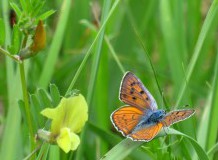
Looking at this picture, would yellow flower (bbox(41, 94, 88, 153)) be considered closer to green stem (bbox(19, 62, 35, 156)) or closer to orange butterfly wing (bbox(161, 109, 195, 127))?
green stem (bbox(19, 62, 35, 156))

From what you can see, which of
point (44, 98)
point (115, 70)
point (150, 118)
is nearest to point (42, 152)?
point (44, 98)

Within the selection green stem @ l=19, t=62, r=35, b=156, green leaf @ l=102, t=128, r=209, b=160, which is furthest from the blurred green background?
green stem @ l=19, t=62, r=35, b=156

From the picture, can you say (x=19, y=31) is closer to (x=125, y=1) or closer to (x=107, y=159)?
(x=107, y=159)

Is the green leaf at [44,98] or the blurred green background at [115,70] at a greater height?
the green leaf at [44,98]

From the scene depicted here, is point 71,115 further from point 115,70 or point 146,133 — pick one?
point 115,70

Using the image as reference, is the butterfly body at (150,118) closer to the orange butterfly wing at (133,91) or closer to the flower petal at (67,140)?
the orange butterfly wing at (133,91)

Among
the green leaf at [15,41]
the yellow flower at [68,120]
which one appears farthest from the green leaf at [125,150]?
the green leaf at [15,41]

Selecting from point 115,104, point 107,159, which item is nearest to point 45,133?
point 107,159
